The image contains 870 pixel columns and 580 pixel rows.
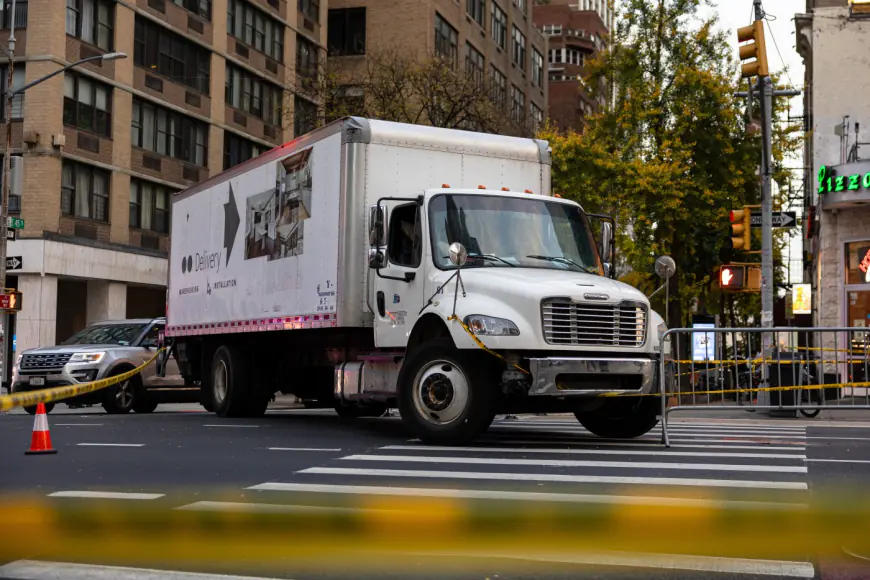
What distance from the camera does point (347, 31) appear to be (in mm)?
58094

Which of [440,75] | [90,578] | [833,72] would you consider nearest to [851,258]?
[833,72]

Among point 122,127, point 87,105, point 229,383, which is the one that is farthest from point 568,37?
point 229,383

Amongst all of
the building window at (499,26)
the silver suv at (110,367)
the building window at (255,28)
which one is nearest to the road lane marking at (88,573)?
the silver suv at (110,367)

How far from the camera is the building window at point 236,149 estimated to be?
49.6 m

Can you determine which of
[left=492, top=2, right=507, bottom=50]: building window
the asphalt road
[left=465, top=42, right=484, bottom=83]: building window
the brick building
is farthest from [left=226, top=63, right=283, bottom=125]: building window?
the brick building

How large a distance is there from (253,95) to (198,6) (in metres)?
5.28

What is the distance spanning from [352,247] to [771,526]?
312 inches

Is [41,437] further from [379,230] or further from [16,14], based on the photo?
[16,14]

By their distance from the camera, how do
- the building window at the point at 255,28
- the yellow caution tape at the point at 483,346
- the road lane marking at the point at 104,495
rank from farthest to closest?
the building window at the point at 255,28, the yellow caution tape at the point at 483,346, the road lane marking at the point at 104,495

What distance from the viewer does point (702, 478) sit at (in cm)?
938

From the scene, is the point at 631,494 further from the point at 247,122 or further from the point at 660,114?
the point at 247,122

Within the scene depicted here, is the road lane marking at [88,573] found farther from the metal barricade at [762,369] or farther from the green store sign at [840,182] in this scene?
the green store sign at [840,182]

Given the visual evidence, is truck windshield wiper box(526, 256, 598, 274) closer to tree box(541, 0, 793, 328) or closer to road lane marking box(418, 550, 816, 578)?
road lane marking box(418, 550, 816, 578)

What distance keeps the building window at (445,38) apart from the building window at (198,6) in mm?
11925
